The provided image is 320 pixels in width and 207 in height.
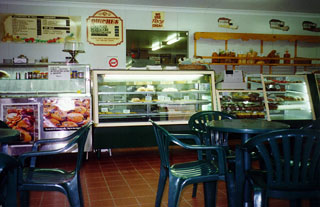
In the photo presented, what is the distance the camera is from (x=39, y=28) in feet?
21.8

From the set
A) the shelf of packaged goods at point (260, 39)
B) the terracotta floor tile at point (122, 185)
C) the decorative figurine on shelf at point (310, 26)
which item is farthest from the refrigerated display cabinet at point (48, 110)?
the decorative figurine on shelf at point (310, 26)

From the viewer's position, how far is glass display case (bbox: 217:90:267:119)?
5.60 metres

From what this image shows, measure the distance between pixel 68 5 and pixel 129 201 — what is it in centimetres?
529

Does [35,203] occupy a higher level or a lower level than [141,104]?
lower

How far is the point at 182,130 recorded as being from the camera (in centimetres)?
512

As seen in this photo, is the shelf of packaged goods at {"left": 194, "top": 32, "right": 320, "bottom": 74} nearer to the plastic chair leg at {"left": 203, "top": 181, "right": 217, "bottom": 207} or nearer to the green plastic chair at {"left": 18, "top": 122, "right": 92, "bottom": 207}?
the plastic chair leg at {"left": 203, "top": 181, "right": 217, "bottom": 207}

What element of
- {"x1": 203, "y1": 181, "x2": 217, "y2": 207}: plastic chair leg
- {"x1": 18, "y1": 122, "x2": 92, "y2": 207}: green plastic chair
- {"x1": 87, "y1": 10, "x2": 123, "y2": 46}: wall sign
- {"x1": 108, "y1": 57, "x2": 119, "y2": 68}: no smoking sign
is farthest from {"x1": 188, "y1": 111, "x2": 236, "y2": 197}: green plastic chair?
{"x1": 87, "y1": 10, "x2": 123, "y2": 46}: wall sign

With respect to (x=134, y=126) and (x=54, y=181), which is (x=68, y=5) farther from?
(x=54, y=181)

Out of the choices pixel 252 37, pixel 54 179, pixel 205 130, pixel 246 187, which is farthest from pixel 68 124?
pixel 252 37

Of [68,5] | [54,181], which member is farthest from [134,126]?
[68,5]

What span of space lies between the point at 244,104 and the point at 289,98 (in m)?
1.08

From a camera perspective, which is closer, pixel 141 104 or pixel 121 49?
pixel 141 104

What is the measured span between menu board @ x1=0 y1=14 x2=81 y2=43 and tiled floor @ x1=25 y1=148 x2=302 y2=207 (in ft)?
9.85

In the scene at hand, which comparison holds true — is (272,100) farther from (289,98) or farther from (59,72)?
(59,72)
